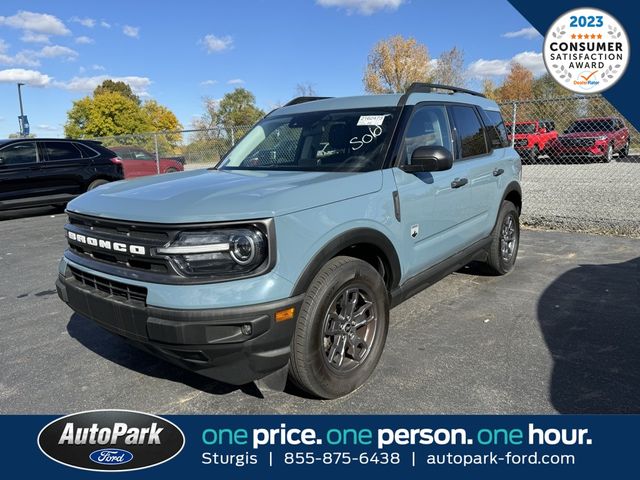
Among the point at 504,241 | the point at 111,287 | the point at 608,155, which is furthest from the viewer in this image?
the point at 608,155

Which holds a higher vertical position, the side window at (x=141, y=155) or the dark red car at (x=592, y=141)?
the side window at (x=141, y=155)

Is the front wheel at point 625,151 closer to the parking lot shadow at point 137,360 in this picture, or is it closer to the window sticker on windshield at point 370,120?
the window sticker on windshield at point 370,120

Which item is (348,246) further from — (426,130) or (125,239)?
(426,130)

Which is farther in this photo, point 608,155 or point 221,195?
point 608,155

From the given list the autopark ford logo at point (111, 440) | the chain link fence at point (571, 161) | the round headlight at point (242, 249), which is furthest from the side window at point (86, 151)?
the round headlight at point (242, 249)

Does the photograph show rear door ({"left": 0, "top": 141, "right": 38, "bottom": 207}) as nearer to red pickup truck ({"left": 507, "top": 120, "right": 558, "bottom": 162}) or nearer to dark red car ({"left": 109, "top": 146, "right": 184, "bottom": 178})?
dark red car ({"left": 109, "top": 146, "right": 184, "bottom": 178})

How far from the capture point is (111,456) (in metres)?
2.36

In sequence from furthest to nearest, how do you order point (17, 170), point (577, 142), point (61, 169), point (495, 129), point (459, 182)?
point (577, 142), point (61, 169), point (17, 170), point (495, 129), point (459, 182)

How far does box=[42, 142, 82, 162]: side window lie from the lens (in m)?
10.6

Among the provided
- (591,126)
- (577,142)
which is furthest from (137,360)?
(577,142)

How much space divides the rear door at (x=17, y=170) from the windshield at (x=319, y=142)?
26.9 feet

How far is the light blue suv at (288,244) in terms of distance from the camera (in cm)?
229

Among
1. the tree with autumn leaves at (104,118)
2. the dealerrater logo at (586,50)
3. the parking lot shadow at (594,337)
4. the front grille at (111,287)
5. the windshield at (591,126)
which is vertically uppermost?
the tree with autumn leaves at (104,118)

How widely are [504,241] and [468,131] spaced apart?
1566mm
